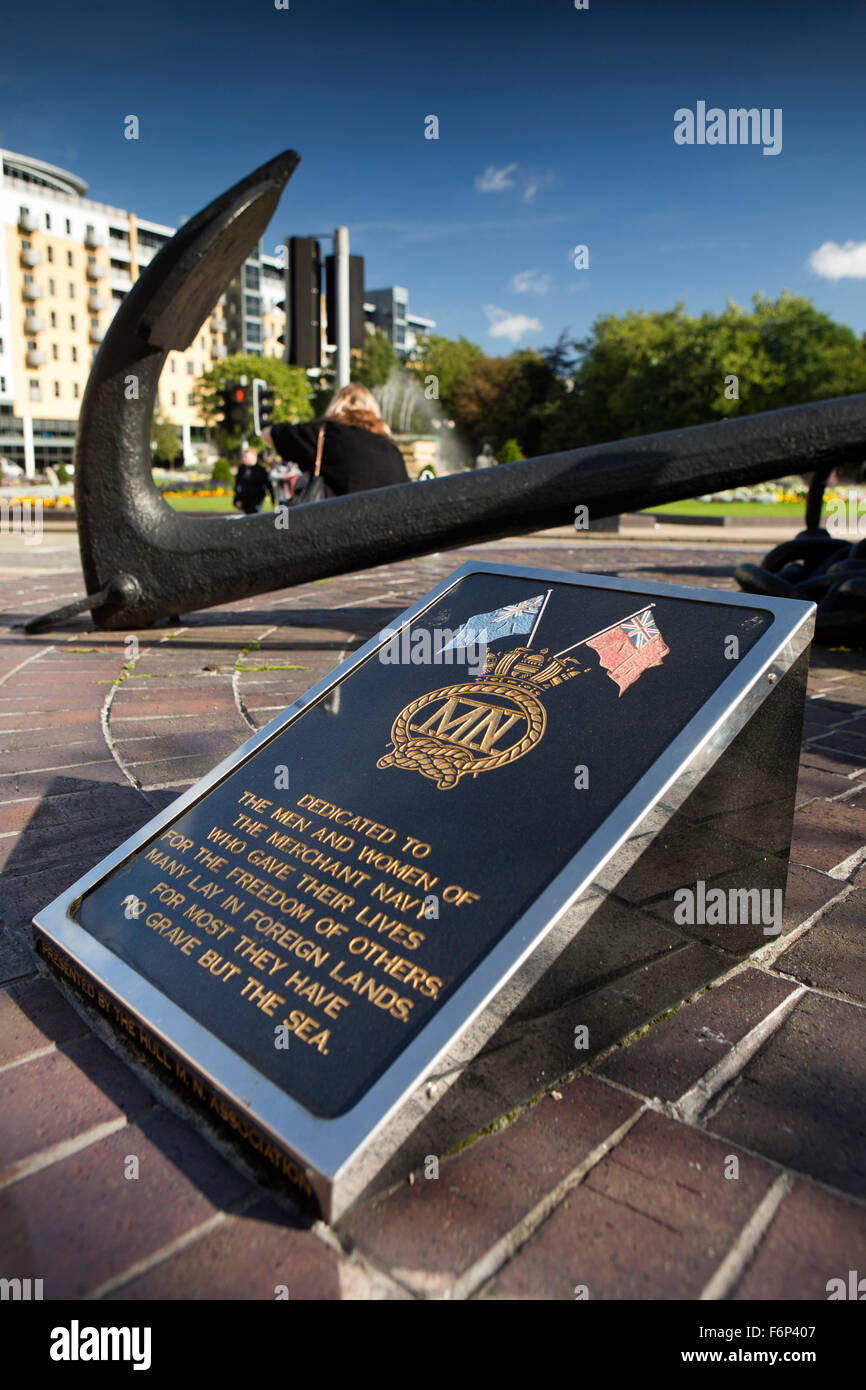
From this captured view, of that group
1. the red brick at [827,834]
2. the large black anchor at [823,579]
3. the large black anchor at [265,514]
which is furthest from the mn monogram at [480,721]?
the large black anchor at [823,579]

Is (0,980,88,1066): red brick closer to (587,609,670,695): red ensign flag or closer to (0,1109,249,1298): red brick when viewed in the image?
(0,1109,249,1298): red brick

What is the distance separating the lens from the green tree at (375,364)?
57.3 meters

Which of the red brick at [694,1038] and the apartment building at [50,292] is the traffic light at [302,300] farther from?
the apartment building at [50,292]

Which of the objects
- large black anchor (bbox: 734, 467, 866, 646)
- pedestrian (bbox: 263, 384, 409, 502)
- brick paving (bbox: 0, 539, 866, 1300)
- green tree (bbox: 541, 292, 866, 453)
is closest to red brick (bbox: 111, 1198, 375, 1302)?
brick paving (bbox: 0, 539, 866, 1300)

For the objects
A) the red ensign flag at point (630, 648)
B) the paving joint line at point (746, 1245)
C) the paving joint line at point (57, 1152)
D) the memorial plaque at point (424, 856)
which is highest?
the red ensign flag at point (630, 648)

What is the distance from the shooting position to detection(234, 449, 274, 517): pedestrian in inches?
485

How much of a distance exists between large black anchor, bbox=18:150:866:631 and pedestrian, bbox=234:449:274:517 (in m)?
9.21

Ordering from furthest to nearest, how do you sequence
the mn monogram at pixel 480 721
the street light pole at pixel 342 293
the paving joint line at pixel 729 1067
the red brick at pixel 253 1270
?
the street light pole at pixel 342 293
the mn monogram at pixel 480 721
the paving joint line at pixel 729 1067
the red brick at pixel 253 1270

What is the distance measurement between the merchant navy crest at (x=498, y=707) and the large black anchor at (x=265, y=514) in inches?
55.4

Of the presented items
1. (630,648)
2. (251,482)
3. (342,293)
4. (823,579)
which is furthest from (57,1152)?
(251,482)

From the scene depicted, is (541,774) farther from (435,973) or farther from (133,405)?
(133,405)
